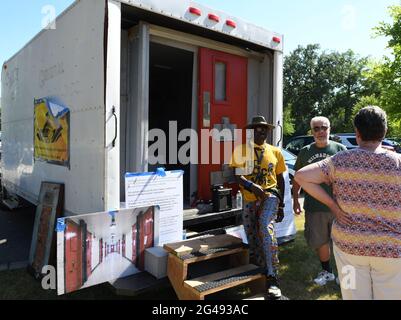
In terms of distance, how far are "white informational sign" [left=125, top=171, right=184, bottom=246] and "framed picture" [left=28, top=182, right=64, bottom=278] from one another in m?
1.06

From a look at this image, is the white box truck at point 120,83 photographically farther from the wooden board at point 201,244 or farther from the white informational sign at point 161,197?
the wooden board at point 201,244

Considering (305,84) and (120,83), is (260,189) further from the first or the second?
(305,84)

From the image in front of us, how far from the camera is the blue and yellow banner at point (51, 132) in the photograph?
4.06 metres

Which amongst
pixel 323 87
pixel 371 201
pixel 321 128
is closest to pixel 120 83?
pixel 321 128

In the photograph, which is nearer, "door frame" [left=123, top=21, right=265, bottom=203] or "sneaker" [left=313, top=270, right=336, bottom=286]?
"door frame" [left=123, top=21, right=265, bottom=203]

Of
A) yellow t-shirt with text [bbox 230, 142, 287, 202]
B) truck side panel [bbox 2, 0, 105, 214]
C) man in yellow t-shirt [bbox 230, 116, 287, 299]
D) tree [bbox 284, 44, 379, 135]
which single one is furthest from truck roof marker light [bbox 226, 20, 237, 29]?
tree [bbox 284, 44, 379, 135]

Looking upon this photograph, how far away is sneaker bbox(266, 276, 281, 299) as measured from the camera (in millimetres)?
3322

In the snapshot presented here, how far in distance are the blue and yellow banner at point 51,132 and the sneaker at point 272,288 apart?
7.97 feet

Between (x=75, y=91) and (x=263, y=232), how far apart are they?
2.41 meters

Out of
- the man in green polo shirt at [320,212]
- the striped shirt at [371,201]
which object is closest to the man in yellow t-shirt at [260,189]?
the man in green polo shirt at [320,212]

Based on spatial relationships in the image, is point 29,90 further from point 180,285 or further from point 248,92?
point 180,285

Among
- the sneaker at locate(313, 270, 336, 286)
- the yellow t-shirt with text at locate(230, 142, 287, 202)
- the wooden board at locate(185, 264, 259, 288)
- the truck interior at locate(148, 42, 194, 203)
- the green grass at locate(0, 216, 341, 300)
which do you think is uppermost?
the truck interior at locate(148, 42, 194, 203)

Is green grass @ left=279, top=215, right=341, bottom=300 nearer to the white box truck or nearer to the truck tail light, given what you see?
the white box truck

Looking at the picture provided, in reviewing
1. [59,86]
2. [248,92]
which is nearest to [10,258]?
[59,86]
